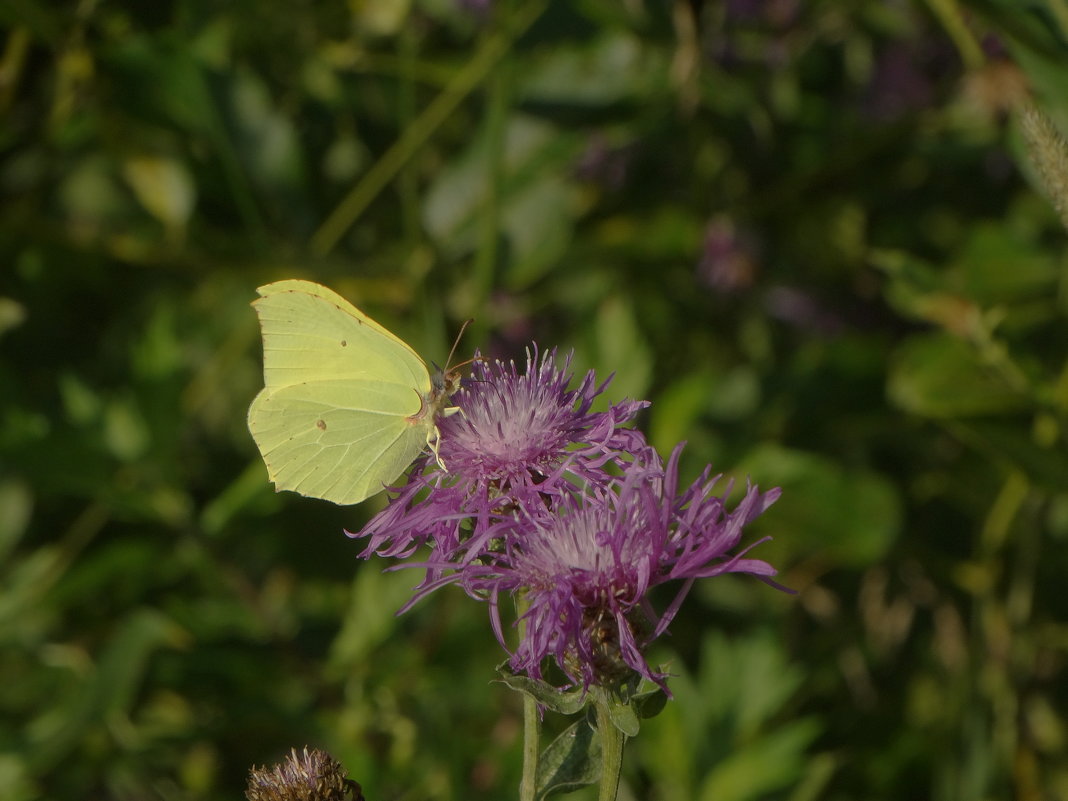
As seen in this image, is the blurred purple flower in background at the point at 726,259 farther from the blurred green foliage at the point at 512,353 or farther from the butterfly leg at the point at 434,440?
the butterfly leg at the point at 434,440

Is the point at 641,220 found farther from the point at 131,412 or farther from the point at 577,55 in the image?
the point at 131,412

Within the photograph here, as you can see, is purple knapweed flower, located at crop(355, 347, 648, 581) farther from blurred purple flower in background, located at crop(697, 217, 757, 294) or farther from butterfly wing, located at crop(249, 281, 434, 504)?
blurred purple flower in background, located at crop(697, 217, 757, 294)

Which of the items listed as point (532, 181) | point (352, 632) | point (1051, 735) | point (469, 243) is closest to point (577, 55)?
point (532, 181)

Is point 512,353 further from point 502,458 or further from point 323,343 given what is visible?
point 502,458

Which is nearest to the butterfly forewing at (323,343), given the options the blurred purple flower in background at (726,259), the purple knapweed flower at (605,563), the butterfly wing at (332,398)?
the butterfly wing at (332,398)

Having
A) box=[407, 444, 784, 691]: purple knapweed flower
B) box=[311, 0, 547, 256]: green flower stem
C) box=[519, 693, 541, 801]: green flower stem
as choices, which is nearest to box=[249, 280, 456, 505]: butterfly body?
box=[407, 444, 784, 691]: purple knapweed flower

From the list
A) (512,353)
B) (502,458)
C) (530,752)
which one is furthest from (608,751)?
(512,353)
